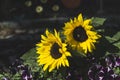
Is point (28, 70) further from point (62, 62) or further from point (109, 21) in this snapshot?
point (109, 21)

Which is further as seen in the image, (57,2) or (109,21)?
(57,2)

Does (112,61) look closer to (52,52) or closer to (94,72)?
(94,72)

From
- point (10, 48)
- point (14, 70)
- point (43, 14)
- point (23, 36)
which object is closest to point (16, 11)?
point (43, 14)

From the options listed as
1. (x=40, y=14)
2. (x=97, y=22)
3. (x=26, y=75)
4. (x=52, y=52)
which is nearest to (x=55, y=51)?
(x=52, y=52)

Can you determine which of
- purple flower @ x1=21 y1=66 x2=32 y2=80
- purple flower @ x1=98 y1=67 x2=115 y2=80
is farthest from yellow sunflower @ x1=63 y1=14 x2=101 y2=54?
purple flower @ x1=21 y1=66 x2=32 y2=80

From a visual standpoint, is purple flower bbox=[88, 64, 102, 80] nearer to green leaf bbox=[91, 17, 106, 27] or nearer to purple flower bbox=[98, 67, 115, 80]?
purple flower bbox=[98, 67, 115, 80]

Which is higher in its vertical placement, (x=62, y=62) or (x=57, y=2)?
(x=57, y=2)
